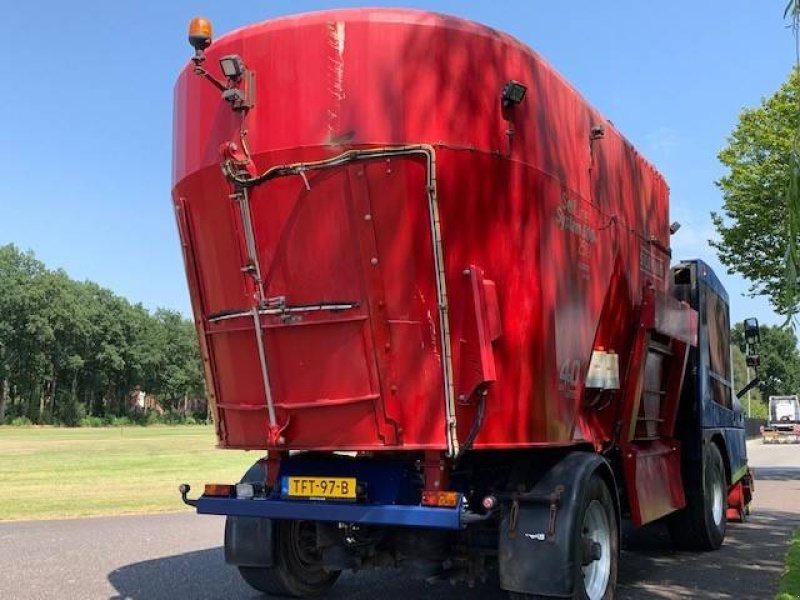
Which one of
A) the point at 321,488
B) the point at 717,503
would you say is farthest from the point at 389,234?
the point at 717,503

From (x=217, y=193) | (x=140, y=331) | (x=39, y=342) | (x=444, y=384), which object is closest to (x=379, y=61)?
(x=217, y=193)

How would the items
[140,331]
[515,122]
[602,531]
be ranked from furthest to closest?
[140,331], [602,531], [515,122]

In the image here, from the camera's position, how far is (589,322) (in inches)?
225

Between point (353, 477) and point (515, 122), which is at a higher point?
point (515, 122)

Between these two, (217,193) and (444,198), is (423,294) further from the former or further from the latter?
(217,193)

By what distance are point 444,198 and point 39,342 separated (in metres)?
81.8

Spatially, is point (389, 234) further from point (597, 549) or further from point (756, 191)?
point (756, 191)

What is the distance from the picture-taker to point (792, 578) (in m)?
6.24

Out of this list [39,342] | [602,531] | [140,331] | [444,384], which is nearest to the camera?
[444,384]

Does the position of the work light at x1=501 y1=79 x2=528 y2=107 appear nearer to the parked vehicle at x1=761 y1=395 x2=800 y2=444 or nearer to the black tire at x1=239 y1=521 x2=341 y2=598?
the black tire at x1=239 y1=521 x2=341 y2=598

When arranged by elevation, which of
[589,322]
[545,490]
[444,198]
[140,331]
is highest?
[140,331]

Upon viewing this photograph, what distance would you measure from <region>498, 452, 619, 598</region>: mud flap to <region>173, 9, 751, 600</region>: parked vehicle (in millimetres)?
13

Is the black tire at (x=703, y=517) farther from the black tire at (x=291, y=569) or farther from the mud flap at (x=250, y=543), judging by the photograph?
the mud flap at (x=250, y=543)

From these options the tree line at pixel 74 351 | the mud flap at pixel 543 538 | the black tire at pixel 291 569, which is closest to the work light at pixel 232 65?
the mud flap at pixel 543 538
